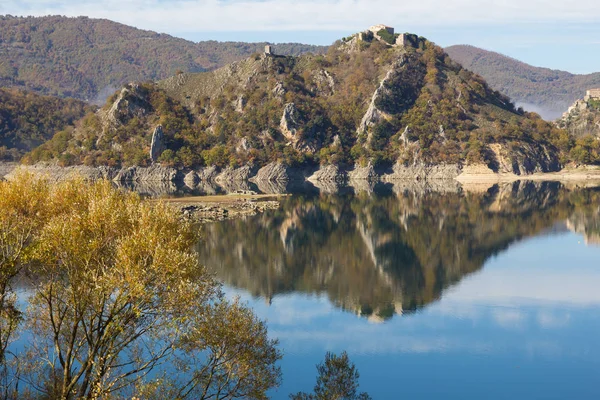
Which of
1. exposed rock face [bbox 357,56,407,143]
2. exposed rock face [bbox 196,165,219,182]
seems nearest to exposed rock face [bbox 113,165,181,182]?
exposed rock face [bbox 196,165,219,182]

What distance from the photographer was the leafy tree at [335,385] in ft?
92.3

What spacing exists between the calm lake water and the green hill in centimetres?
6595

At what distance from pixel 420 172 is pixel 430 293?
111 metres

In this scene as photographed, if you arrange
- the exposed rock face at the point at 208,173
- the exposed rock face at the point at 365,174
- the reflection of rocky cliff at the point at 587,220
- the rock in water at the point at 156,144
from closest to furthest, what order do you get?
the reflection of rocky cliff at the point at 587,220
the exposed rock face at the point at 208,173
the rock in water at the point at 156,144
the exposed rock face at the point at 365,174

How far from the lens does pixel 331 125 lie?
171250 mm

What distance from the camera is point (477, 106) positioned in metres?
168

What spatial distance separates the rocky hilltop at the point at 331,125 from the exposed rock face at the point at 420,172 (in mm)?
240

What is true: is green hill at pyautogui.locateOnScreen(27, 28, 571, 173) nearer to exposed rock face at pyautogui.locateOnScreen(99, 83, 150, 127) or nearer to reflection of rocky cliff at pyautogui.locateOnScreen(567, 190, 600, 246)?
exposed rock face at pyautogui.locateOnScreen(99, 83, 150, 127)

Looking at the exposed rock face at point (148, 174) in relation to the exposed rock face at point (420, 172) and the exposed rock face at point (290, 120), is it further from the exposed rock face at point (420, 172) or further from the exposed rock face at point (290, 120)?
the exposed rock face at point (420, 172)

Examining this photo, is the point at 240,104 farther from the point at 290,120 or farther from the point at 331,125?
the point at 331,125

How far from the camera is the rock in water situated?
158375mm

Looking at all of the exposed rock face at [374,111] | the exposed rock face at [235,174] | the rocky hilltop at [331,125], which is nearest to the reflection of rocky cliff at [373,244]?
the rocky hilltop at [331,125]

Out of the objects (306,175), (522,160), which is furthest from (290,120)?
(522,160)

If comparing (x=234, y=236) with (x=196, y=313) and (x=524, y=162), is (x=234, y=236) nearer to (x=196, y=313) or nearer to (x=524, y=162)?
(x=196, y=313)
